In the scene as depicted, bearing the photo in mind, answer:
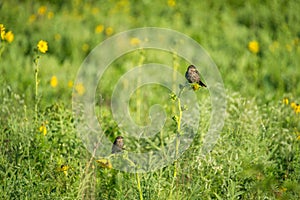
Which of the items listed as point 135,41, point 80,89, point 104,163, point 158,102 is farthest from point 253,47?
point 104,163

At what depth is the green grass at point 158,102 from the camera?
9.62 feet

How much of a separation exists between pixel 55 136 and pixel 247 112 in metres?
1.12

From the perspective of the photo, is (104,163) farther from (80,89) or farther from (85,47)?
(85,47)

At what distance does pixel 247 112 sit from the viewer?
3.53m

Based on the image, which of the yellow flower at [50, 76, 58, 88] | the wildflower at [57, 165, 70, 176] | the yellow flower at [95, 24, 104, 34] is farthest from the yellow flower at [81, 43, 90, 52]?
the wildflower at [57, 165, 70, 176]

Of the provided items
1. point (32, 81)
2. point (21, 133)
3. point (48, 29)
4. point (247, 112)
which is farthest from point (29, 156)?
point (48, 29)

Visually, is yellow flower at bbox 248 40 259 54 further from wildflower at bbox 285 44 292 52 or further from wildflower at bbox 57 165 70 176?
wildflower at bbox 57 165 70 176

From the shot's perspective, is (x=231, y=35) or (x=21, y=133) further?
(x=231, y=35)

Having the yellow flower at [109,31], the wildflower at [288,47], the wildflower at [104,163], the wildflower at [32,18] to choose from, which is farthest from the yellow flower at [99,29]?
the wildflower at [104,163]

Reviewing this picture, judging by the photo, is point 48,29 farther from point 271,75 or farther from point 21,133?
point 21,133

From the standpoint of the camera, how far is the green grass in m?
2.93

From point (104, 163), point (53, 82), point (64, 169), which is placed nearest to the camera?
point (64, 169)

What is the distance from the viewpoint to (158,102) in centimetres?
457

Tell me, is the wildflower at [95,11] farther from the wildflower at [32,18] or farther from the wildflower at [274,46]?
the wildflower at [274,46]
